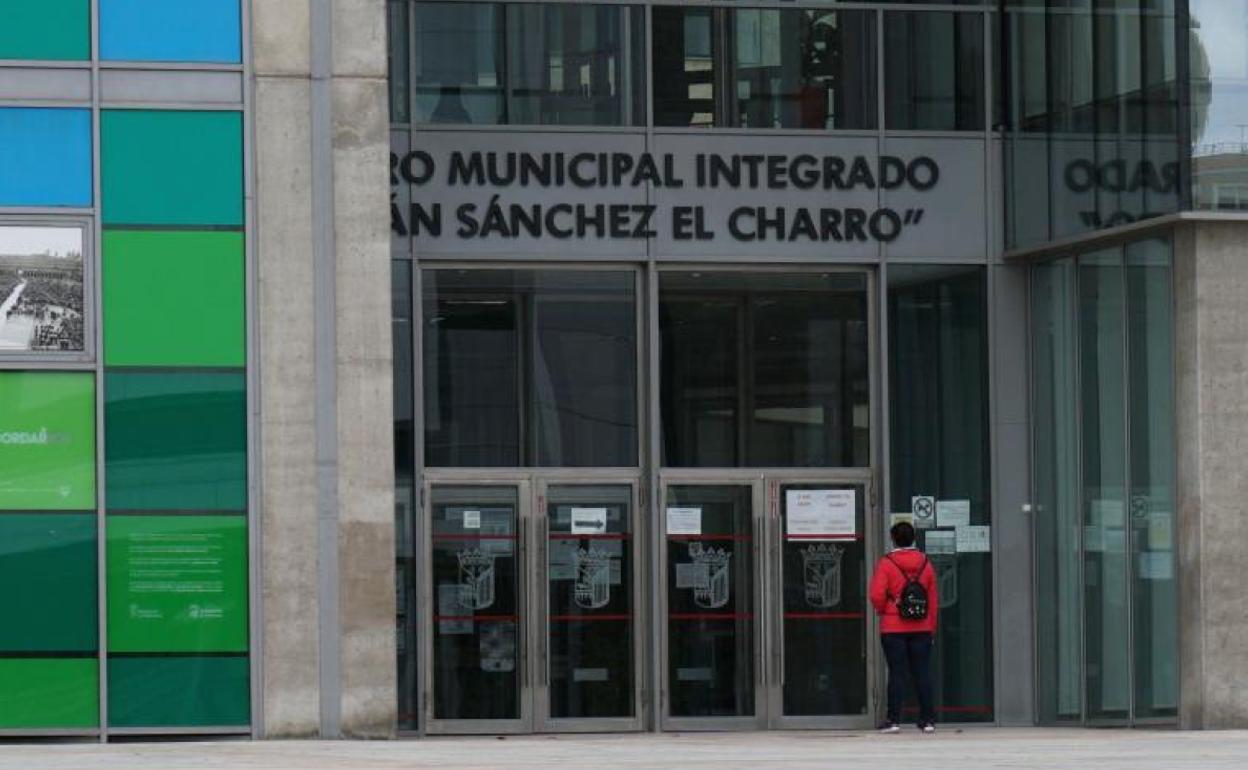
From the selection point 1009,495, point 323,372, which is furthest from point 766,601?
point 323,372

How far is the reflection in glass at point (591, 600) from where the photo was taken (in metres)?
21.3

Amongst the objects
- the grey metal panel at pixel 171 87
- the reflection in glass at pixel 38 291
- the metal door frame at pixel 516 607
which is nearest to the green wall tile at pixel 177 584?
the reflection in glass at pixel 38 291

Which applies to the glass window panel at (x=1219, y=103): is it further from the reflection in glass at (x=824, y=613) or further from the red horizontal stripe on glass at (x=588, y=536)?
the red horizontal stripe on glass at (x=588, y=536)

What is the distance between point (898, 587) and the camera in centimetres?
1962

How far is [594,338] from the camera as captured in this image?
838 inches

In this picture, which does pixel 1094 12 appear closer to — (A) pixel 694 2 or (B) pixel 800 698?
(A) pixel 694 2

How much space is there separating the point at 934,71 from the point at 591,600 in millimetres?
5108

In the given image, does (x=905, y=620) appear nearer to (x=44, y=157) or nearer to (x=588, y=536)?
(x=588, y=536)

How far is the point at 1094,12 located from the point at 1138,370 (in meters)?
2.78

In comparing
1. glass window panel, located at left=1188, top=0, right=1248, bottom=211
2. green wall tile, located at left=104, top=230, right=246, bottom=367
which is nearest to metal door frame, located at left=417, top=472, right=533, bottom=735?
green wall tile, located at left=104, top=230, right=246, bottom=367

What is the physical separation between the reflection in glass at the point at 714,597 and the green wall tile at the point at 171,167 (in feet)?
18.0

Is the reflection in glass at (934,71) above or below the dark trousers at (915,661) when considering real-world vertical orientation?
above

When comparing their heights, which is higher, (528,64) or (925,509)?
(528,64)

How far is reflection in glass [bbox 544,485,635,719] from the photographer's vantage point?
70.0 feet
